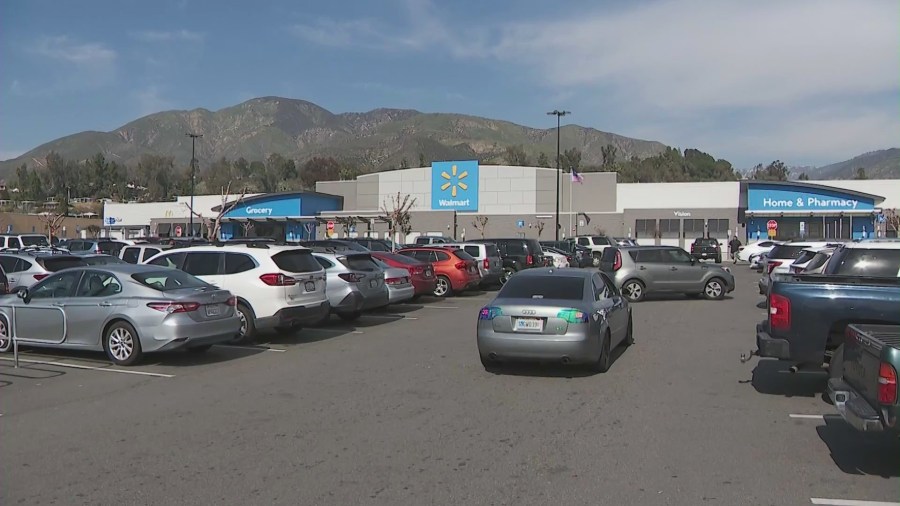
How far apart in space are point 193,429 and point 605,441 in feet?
13.1

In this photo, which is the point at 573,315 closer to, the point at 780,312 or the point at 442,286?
the point at 780,312

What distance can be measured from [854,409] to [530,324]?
4796 mm

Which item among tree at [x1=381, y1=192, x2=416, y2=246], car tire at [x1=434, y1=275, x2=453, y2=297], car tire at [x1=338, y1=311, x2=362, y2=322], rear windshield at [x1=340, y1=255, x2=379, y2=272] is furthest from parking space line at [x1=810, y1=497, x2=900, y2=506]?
tree at [x1=381, y1=192, x2=416, y2=246]

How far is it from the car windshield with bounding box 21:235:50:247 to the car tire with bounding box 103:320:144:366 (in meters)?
23.5

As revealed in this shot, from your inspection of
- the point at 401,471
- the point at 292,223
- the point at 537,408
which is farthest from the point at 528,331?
the point at 292,223

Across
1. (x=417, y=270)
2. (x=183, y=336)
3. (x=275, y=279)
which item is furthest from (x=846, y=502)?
(x=417, y=270)

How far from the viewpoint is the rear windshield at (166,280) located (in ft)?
36.0

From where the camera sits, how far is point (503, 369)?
1069 cm

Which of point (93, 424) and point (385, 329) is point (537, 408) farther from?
point (385, 329)

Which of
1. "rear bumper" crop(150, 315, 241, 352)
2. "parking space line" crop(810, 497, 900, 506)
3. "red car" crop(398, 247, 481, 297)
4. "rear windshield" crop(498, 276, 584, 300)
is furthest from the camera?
"red car" crop(398, 247, 481, 297)

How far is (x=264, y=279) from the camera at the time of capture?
42.0ft

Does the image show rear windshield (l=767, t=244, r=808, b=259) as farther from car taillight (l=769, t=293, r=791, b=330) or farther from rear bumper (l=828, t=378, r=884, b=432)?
rear bumper (l=828, t=378, r=884, b=432)

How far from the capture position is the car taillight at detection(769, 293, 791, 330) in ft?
27.0

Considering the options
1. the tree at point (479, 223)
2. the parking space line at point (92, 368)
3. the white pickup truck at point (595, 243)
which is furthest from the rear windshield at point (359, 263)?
the tree at point (479, 223)
